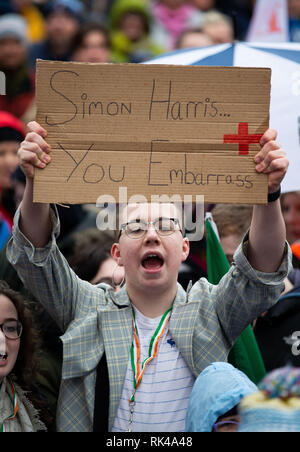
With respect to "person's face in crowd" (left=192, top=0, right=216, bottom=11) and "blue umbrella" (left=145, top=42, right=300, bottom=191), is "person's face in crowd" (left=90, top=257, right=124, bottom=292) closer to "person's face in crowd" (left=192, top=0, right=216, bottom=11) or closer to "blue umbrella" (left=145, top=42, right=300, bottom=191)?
"blue umbrella" (left=145, top=42, right=300, bottom=191)

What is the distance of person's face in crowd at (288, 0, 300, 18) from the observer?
7270 mm

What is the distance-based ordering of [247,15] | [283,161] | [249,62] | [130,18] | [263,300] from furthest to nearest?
1. [247,15]
2. [130,18]
3. [249,62]
4. [263,300]
5. [283,161]

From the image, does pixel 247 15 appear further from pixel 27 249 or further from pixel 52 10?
pixel 27 249

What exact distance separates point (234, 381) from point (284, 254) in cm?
78

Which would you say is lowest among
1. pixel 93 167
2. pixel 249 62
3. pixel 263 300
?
pixel 263 300

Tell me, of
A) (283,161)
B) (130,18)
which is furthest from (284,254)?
(130,18)

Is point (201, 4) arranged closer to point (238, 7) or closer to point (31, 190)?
point (238, 7)

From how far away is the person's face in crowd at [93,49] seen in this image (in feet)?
20.6

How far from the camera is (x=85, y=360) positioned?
2.65 metres

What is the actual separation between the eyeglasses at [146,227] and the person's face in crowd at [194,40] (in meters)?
3.61

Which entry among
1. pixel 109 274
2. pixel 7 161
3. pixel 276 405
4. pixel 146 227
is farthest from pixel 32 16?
pixel 276 405

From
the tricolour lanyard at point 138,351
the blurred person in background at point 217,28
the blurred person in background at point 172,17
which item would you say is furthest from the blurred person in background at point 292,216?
the blurred person in background at point 172,17

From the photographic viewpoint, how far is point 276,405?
1706 mm

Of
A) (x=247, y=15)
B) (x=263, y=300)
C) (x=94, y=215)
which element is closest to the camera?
(x=263, y=300)
